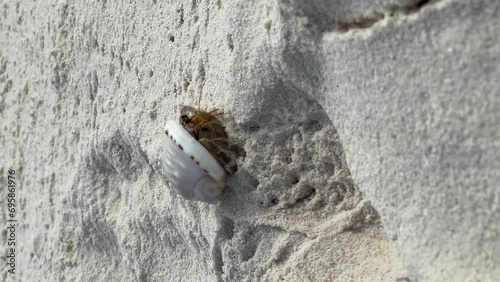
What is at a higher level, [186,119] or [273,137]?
[186,119]

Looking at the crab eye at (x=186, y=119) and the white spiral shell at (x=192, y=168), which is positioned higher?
the crab eye at (x=186, y=119)

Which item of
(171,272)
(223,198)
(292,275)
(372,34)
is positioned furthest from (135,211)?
(372,34)

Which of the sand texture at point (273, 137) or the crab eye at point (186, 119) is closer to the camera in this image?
the sand texture at point (273, 137)

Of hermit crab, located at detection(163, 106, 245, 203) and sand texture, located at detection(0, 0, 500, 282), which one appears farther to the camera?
hermit crab, located at detection(163, 106, 245, 203)

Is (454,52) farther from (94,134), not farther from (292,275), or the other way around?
(94,134)
